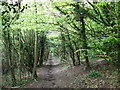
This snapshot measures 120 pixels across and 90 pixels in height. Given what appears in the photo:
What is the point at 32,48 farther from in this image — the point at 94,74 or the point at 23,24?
the point at 94,74

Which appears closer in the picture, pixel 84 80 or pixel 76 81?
pixel 84 80

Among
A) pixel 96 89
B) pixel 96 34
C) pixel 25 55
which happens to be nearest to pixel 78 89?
pixel 96 89

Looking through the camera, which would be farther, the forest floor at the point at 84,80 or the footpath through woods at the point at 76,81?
the footpath through woods at the point at 76,81

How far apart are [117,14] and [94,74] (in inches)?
218

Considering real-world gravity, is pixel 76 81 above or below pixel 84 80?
below

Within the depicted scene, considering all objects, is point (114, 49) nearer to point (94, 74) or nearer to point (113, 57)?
point (113, 57)

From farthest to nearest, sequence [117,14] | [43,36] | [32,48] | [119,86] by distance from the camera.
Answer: [43,36], [32,48], [119,86], [117,14]

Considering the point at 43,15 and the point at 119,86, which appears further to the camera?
the point at 43,15

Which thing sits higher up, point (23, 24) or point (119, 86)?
point (23, 24)

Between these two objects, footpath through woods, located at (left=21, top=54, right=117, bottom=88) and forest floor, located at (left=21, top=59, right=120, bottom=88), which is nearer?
forest floor, located at (left=21, top=59, right=120, bottom=88)

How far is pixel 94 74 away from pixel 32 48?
6999 millimetres

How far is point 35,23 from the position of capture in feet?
26.5

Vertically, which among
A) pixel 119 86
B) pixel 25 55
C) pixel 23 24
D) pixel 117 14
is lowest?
pixel 119 86

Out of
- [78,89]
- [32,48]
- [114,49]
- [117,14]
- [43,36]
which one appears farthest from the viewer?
[43,36]
